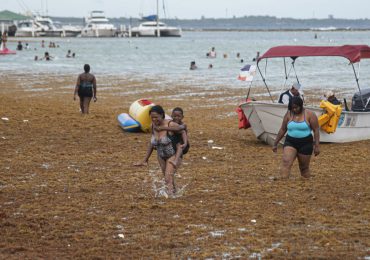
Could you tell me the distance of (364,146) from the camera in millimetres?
15078

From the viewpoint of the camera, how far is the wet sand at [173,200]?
7.97 metres

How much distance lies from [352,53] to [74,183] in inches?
254

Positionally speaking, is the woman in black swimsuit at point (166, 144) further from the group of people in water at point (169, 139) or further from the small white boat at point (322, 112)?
the small white boat at point (322, 112)

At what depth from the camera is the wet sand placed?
26.1 ft

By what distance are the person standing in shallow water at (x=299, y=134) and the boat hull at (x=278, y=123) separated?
11.4 ft

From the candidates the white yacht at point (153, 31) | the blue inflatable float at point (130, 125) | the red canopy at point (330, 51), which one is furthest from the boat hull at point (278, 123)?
the white yacht at point (153, 31)

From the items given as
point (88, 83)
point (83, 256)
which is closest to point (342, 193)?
point (83, 256)

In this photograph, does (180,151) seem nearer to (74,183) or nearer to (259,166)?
(74,183)

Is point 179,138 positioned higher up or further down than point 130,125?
higher up

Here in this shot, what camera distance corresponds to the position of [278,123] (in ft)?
48.7

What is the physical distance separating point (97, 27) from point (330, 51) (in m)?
143

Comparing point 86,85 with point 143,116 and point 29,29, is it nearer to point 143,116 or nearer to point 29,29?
point 143,116

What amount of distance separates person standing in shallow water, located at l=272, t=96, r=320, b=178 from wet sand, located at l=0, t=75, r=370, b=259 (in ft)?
1.15

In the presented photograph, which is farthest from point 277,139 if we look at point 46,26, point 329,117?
point 46,26
